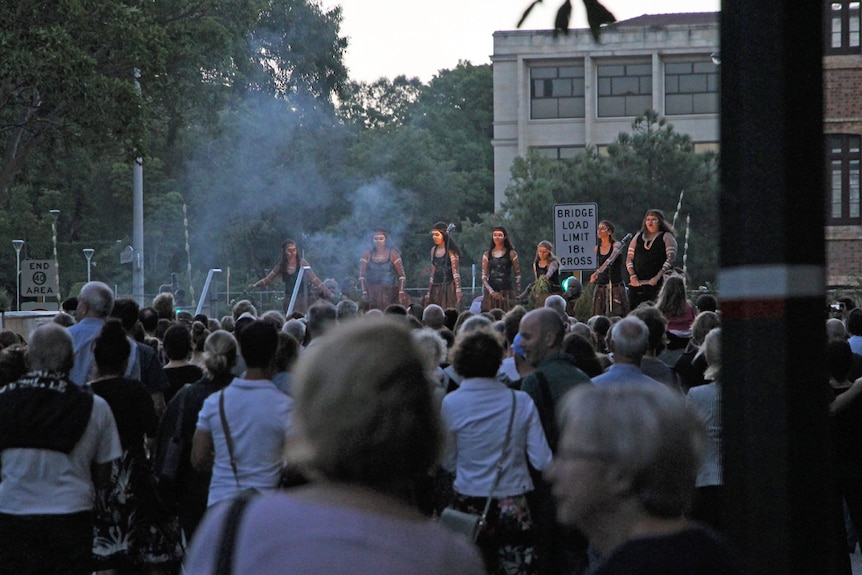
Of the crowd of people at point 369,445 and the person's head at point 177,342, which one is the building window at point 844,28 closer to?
the crowd of people at point 369,445

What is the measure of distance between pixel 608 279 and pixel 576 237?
1.43 meters

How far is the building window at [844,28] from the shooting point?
4016 cm

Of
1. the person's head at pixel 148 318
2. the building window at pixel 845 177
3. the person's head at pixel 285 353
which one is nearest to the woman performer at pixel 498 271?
the person's head at pixel 148 318

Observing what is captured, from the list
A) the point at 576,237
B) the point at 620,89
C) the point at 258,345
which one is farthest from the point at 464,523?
the point at 620,89

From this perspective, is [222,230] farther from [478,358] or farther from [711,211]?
[478,358]

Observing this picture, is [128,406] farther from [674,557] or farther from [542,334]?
[674,557]

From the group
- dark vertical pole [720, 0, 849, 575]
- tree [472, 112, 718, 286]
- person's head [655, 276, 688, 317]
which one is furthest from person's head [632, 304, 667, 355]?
tree [472, 112, 718, 286]

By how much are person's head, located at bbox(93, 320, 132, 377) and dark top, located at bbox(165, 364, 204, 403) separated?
3.89 ft

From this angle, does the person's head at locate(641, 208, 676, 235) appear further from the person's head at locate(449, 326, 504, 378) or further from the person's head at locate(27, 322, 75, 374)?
the person's head at locate(27, 322, 75, 374)

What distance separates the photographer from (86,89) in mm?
22531

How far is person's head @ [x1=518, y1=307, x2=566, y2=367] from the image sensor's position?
6.95 meters

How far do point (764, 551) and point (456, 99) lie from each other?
8713cm

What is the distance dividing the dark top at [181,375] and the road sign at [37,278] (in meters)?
20.7

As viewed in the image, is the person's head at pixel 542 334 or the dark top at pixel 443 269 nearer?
the person's head at pixel 542 334
